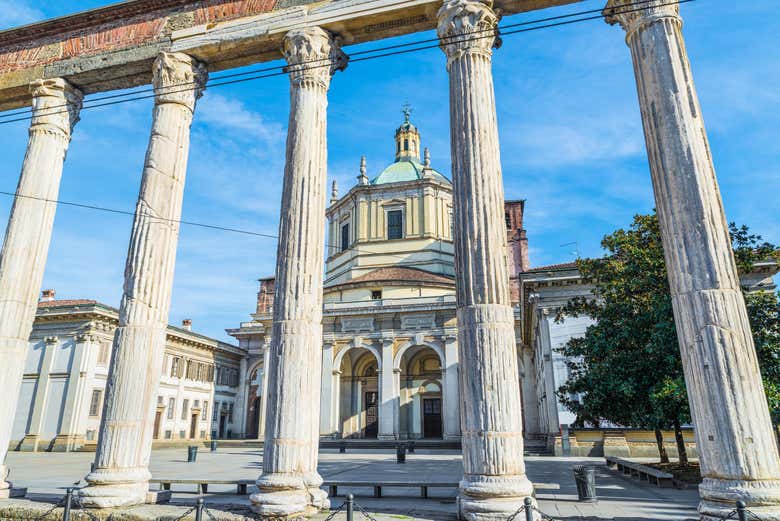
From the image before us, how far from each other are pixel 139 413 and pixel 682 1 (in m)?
10.9

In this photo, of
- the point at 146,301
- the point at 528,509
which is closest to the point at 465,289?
the point at 528,509

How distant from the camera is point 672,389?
36.7 feet

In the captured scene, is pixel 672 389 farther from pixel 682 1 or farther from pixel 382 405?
pixel 382 405

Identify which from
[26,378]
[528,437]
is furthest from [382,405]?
[26,378]

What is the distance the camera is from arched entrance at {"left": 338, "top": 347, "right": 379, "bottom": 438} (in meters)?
35.2

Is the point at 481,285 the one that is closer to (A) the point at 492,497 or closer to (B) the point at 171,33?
(A) the point at 492,497

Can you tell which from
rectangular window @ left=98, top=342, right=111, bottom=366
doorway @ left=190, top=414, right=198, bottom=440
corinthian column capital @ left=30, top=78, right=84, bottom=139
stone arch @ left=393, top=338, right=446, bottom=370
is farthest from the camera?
doorway @ left=190, top=414, right=198, bottom=440

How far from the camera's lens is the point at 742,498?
5801mm

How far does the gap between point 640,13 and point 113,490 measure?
35.9ft

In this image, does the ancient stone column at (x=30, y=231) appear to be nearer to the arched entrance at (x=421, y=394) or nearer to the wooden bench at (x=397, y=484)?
the wooden bench at (x=397, y=484)

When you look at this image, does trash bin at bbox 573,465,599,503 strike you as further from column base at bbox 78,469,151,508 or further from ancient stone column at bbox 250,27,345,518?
column base at bbox 78,469,151,508

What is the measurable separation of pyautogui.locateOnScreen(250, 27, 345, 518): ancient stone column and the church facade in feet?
68.5

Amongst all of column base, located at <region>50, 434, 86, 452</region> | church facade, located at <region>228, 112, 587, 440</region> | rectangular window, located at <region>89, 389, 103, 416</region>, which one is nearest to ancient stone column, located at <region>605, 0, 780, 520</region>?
church facade, located at <region>228, 112, 587, 440</region>

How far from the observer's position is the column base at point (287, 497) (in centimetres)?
716
